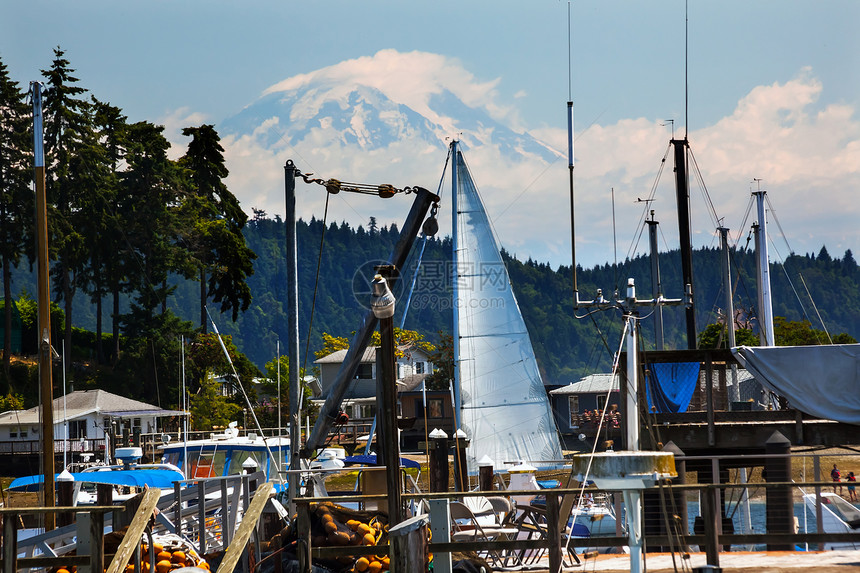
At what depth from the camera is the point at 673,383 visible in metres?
19.5

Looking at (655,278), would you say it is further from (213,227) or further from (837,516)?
(213,227)

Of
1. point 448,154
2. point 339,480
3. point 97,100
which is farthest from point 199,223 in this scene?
point 448,154

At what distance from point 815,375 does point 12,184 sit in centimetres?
5851

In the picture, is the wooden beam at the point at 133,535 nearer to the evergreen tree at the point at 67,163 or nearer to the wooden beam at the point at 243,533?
the wooden beam at the point at 243,533

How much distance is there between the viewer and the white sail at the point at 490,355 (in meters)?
31.2

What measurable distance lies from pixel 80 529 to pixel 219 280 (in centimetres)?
5785

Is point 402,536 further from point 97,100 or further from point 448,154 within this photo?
point 97,100

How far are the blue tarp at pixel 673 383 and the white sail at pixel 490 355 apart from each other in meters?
11.9

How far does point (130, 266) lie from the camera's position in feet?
219

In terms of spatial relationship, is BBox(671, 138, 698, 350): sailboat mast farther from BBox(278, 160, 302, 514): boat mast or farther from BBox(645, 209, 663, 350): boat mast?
BBox(278, 160, 302, 514): boat mast

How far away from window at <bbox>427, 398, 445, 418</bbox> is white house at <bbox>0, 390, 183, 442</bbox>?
2339 centimetres

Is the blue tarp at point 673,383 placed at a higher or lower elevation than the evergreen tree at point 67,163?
lower

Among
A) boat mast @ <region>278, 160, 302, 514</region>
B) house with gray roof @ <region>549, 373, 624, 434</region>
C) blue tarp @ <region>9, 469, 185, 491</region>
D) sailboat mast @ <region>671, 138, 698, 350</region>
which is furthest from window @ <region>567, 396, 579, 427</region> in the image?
boat mast @ <region>278, 160, 302, 514</region>

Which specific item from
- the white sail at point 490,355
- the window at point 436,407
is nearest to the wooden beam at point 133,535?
the white sail at point 490,355
